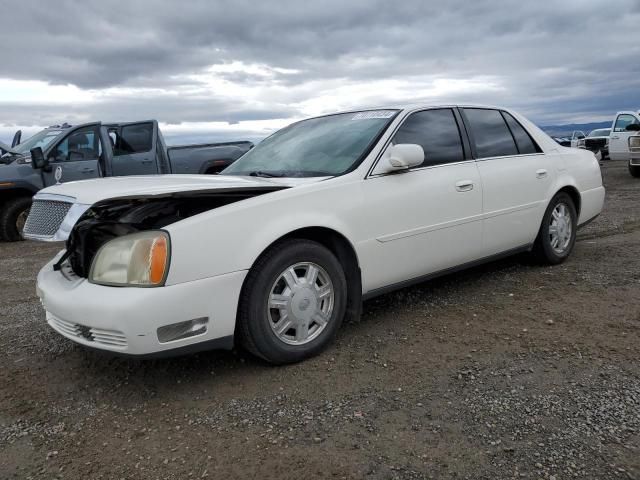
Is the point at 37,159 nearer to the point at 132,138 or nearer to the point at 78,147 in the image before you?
the point at 78,147

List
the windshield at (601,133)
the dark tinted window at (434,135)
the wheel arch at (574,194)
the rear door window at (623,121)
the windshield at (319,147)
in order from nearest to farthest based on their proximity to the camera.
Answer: the windshield at (319,147) < the dark tinted window at (434,135) < the wheel arch at (574,194) < the rear door window at (623,121) < the windshield at (601,133)

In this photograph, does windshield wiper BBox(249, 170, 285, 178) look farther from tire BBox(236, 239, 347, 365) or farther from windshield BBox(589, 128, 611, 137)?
windshield BBox(589, 128, 611, 137)

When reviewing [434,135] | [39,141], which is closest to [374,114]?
[434,135]

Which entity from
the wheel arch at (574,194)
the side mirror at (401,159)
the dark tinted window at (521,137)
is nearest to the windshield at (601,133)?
the wheel arch at (574,194)

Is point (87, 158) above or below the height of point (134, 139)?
below

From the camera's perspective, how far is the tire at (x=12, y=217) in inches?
346

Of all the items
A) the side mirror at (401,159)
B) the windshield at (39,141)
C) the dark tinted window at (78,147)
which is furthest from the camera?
the windshield at (39,141)

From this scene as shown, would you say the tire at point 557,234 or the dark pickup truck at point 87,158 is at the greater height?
the dark pickup truck at point 87,158

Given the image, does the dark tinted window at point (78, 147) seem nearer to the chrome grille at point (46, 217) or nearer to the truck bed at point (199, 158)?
the truck bed at point (199, 158)

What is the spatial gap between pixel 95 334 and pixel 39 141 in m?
8.24

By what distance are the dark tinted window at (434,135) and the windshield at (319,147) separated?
0.49 feet

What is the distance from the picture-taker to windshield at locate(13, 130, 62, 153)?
950 centimetres

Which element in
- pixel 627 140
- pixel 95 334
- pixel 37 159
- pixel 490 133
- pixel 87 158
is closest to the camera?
pixel 95 334

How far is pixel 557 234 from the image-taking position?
5.09 metres
